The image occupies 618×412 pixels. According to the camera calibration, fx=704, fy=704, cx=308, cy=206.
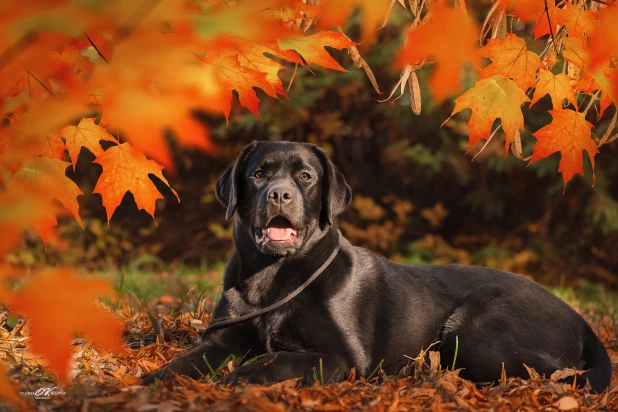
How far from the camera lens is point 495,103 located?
3105mm

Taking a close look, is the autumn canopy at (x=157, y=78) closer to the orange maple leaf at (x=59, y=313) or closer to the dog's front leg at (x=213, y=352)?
the orange maple leaf at (x=59, y=313)

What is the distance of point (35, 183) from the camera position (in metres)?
2.13

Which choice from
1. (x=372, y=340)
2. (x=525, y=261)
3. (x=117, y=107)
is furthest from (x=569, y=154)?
(x=525, y=261)

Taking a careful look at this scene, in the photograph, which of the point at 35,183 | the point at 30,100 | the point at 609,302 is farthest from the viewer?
the point at 609,302

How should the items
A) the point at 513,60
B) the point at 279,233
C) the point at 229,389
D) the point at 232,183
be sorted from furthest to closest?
the point at 232,183 < the point at 279,233 < the point at 513,60 < the point at 229,389

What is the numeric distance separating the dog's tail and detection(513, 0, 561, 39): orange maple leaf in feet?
5.63

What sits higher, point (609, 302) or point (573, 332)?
point (573, 332)

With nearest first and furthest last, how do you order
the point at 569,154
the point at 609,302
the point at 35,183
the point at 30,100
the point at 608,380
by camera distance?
the point at 35,183, the point at 30,100, the point at 569,154, the point at 608,380, the point at 609,302

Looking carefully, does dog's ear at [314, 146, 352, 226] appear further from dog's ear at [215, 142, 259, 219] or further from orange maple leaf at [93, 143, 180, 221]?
orange maple leaf at [93, 143, 180, 221]

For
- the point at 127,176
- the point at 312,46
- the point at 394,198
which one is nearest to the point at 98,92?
the point at 127,176

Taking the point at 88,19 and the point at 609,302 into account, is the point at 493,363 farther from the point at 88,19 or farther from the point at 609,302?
the point at 609,302

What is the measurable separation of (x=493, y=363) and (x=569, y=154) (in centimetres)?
110

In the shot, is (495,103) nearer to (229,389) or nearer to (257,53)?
(257,53)

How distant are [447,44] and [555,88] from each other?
1526 millimetres
